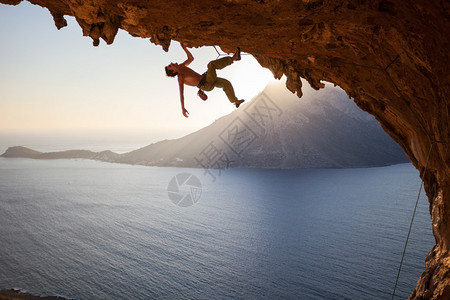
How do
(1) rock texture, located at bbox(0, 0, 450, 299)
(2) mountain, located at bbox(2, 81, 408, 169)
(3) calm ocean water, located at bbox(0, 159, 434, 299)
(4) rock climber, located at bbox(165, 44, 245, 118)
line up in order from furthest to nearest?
(2) mountain, located at bbox(2, 81, 408, 169) → (3) calm ocean water, located at bbox(0, 159, 434, 299) → (4) rock climber, located at bbox(165, 44, 245, 118) → (1) rock texture, located at bbox(0, 0, 450, 299)

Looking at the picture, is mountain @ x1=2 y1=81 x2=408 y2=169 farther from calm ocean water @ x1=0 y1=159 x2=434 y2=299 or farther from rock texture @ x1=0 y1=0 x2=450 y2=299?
rock texture @ x1=0 y1=0 x2=450 y2=299

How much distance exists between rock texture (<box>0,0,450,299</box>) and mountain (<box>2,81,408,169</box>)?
3160 inches

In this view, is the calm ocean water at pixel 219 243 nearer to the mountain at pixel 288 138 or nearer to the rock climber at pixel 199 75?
the rock climber at pixel 199 75

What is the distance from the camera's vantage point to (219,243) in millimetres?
29766

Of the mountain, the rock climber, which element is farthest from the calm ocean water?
the mountain

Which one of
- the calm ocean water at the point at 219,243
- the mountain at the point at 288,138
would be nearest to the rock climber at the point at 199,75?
the calm ocean water at the point at 219,243

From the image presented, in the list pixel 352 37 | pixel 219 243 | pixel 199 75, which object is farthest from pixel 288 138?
pixel 352 37

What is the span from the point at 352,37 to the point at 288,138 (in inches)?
3374

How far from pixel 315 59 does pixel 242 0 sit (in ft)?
9.22

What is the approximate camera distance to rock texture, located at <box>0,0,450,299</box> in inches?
155

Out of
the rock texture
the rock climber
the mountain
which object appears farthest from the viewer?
the mountain

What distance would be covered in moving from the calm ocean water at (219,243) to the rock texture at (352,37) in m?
18.0

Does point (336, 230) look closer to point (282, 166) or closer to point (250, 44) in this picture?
point (250, 44)

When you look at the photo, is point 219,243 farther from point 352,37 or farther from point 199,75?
point 352,37
